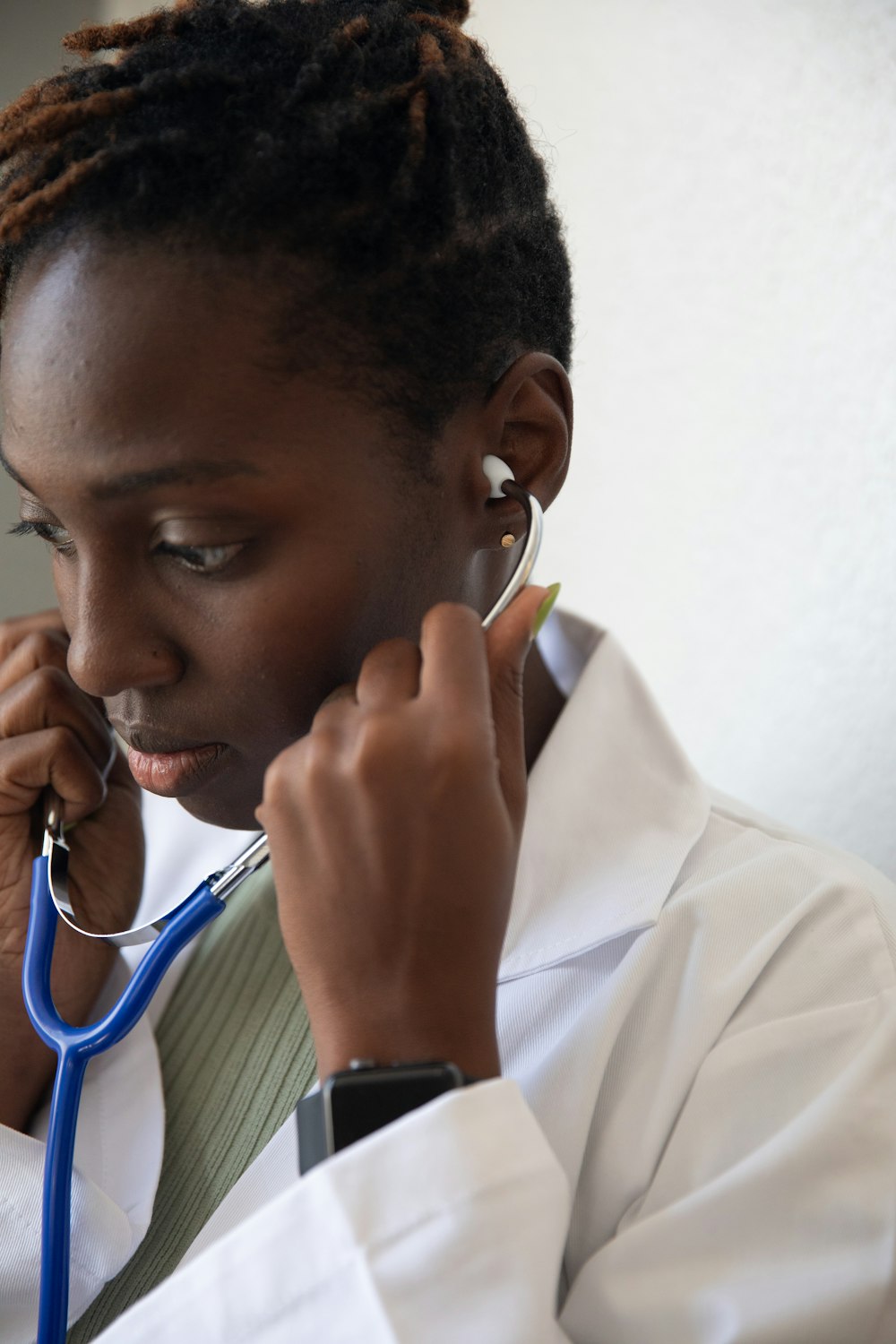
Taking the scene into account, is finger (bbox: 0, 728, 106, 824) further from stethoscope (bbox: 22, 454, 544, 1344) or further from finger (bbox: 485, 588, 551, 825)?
finger (bbox: 485, 588, 551, 825)

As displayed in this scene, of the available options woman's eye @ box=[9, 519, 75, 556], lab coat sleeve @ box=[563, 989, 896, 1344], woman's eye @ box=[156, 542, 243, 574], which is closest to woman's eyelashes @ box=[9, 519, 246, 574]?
woman's eye @ box=[156, 542, 243, 574]

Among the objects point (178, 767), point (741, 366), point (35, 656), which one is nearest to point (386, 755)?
point (178, 767)

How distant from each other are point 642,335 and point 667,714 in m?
0.46

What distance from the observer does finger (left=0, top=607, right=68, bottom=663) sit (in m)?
1.15

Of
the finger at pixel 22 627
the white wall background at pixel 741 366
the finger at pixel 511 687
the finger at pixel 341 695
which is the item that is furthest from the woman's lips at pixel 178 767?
the white wall background at pixel 741 366

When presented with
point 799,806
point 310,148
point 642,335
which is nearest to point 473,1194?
point 310,148

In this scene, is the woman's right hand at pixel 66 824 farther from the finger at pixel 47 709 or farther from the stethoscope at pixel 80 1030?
the stethoscope at pixel 80 1030

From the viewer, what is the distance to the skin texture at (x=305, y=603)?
0.66 meters

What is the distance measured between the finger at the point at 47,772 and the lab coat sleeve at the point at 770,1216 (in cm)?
59

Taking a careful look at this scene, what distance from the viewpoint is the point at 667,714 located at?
1463 mm

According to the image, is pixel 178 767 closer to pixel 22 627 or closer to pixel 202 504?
pixel 202 504

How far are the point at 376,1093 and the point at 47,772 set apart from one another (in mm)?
545

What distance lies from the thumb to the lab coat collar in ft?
0.60

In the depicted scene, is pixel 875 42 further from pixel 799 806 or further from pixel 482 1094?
pixel 482 1094
